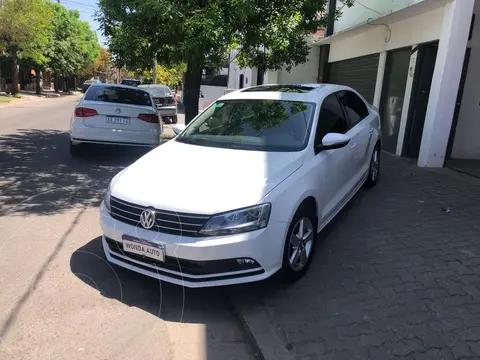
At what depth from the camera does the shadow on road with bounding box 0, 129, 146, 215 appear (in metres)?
6.14

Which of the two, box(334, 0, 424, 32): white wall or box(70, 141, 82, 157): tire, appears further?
box(334, 0, 424, 32): white wall

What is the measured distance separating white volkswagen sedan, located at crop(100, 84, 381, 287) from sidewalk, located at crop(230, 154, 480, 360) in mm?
317

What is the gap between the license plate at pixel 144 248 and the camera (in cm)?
341

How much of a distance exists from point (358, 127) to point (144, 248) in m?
3.38

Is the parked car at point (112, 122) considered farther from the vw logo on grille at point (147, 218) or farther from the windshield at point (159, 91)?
the windshield at point (159, 91)

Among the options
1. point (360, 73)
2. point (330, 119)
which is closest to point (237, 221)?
point (330, 119)

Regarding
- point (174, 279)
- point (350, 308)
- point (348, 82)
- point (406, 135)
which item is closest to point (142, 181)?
point (174, 279)

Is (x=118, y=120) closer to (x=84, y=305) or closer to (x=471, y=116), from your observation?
(x=84, y=305)

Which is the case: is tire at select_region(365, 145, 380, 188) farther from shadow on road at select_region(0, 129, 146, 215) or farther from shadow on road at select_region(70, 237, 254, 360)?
shadow on road at select_region(0, 129, 146, 215)

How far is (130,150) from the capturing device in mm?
10602

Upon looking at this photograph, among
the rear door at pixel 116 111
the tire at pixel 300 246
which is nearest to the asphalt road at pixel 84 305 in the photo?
the tire at pixel 300 246

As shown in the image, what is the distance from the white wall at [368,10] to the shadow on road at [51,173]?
20.6 feet

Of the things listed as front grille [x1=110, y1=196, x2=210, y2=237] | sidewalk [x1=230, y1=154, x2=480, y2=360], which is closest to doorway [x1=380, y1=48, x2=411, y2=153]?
sidewalk [x1=230, y1=154, x2=480, y2=360]

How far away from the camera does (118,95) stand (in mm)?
9164
